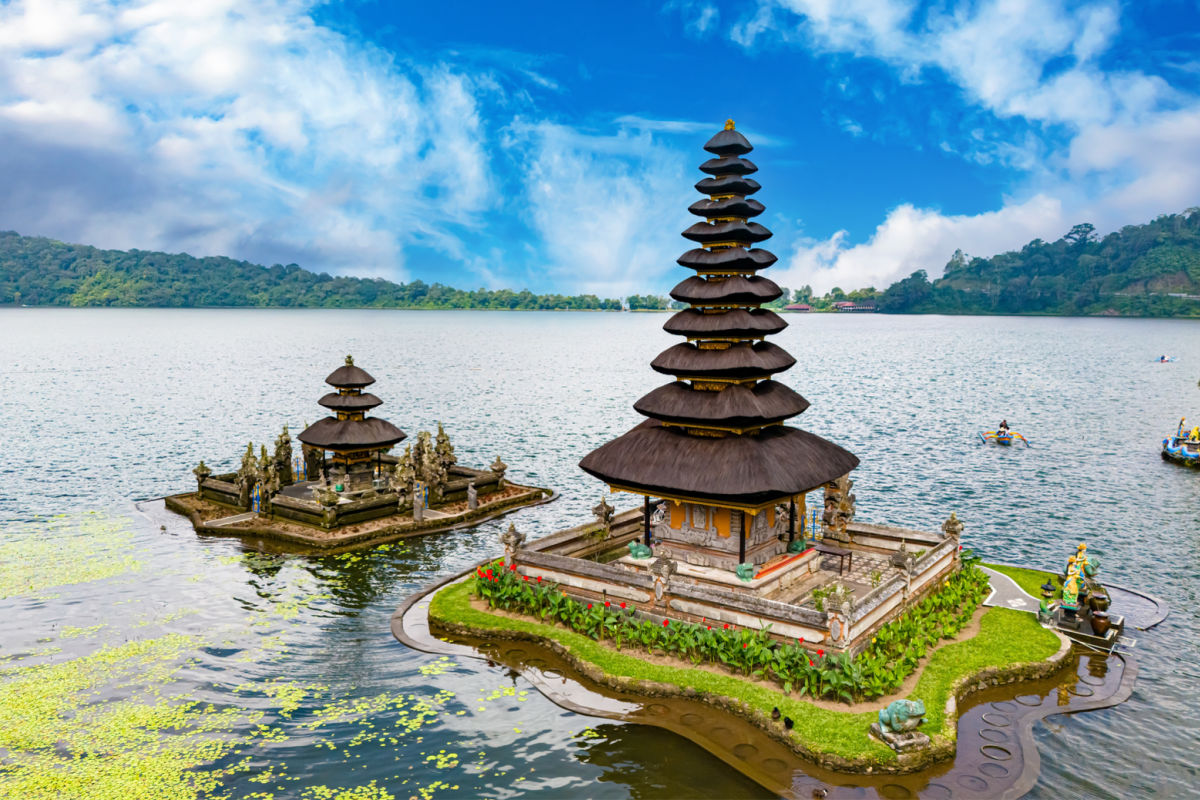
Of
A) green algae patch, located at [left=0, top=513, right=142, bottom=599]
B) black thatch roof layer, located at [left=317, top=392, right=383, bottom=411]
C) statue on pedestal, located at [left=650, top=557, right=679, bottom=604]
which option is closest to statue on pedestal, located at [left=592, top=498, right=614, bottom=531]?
statue on pedestal, located at [left=650, top=557, right=679, bottom=604]

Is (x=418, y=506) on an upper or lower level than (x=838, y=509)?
lower

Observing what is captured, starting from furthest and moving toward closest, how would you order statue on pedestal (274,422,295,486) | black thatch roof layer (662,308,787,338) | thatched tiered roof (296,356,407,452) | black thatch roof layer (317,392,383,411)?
statue on pedestal (274,422,295,486)
black thatch roof layer (317,392,383,411)
thatched tiered roof (296,356,407,452)
black thatch roof layer (662,308,787,338)

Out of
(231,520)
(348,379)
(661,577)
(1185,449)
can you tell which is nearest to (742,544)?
(661,577)

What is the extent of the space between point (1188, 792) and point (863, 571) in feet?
40.3

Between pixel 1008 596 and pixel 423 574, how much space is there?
76.4 ft

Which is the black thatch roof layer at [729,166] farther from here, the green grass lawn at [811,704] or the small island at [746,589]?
the green grass lawn at [811,704]

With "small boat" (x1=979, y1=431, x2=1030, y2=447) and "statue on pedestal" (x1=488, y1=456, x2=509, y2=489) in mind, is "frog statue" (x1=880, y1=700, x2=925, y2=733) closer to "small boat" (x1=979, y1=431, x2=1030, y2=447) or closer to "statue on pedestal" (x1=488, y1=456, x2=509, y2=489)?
"statue on pedestal" (x1=488, y1=456, x2=509, y2=489)

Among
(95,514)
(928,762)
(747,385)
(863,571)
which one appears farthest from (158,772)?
(95,514)

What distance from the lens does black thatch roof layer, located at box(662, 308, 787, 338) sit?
27047 millimetres

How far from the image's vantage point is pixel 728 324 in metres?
27.1

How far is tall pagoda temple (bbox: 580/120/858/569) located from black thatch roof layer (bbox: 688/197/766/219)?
0.04 metres

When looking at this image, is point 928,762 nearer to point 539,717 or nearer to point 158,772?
point 539,717

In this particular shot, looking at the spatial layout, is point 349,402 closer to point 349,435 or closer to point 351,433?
point 351,433

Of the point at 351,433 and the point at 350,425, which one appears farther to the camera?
the point at 350,425
